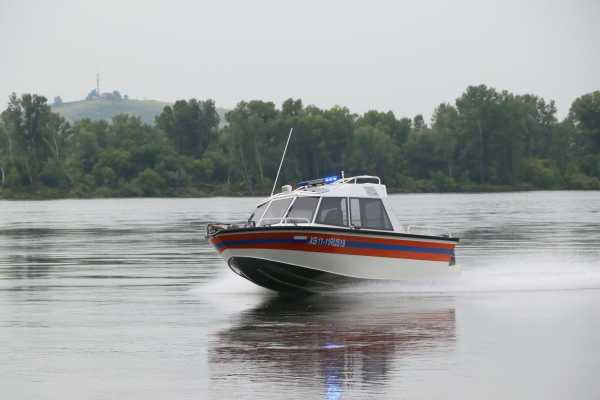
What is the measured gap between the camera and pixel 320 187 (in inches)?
1010

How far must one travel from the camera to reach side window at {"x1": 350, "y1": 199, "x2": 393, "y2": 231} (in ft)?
84.2

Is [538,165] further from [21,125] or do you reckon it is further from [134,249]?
[134,249]

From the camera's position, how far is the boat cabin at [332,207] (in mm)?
25250

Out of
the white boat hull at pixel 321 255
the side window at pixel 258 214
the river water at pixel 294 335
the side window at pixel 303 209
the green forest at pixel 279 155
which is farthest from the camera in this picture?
the green forest at pixel 279 155

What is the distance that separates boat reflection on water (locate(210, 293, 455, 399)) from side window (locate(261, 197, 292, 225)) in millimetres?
1752

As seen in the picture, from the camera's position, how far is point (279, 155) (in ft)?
564

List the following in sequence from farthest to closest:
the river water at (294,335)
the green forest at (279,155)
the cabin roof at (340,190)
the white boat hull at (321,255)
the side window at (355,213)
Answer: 1. the green forest at (279,155)
2. the side window at (355,213)
3. the cabin roof at (340,190)
4. the white boat hull at (321,255)
5. the river water at (294,335)

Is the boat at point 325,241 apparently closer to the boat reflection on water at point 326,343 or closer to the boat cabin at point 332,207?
the boat cabin at point 332,207

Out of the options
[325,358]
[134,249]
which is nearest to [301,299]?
[325,358]

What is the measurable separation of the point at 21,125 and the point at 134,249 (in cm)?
14546

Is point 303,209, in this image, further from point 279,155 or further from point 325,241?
point 279,155

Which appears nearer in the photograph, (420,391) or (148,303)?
(420,391)

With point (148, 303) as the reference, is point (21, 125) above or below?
above

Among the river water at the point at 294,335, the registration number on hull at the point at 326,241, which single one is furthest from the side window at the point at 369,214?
the river water at the point at 294,335
